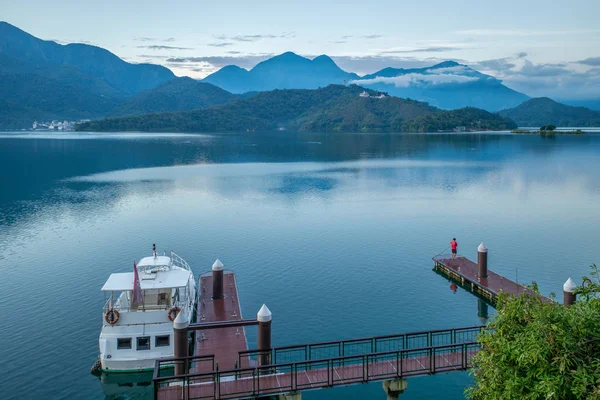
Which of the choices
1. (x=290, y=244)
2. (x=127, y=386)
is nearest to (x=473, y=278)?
(x=290, y=244)

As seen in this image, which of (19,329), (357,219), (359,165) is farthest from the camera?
(359,165)

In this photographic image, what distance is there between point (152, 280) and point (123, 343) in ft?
11.7

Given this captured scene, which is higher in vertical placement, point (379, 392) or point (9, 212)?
point (9, 212)

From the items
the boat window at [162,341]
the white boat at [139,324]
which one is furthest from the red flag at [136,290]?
the boat window at [162,341]

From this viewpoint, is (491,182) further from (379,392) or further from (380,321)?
(379,392)

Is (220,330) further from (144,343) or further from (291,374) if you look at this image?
(291,374)

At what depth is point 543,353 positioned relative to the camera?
12.6 m

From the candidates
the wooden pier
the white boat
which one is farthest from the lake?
the wooden pier

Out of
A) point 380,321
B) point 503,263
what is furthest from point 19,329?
point 503,263

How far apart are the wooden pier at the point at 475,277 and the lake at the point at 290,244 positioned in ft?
3.79

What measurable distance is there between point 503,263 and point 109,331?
29.2 meters

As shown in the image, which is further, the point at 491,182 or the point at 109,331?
the point at 491,182

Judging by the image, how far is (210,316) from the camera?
93.1ft

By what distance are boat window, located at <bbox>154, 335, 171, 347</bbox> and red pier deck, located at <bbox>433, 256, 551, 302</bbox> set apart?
19.9 metres
